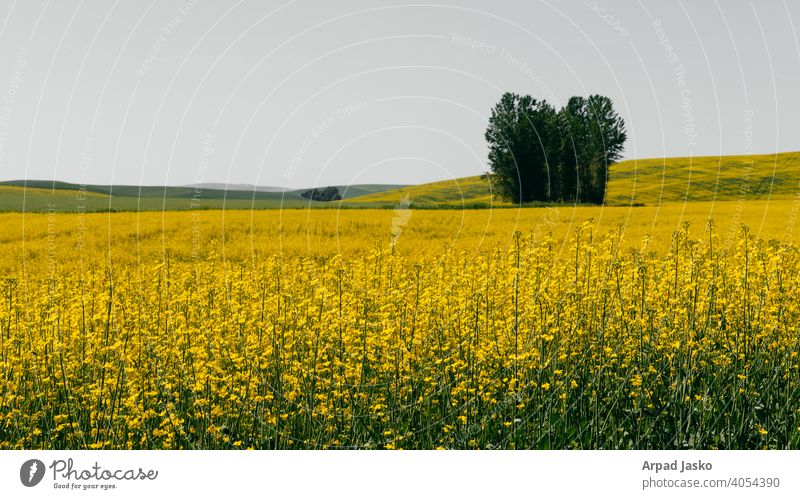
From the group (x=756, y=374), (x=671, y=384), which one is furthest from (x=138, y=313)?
(x=756, y=374)

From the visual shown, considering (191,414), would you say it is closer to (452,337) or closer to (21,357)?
(21,357)

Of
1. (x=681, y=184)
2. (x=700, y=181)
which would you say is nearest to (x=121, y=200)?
(x=681, y=184)

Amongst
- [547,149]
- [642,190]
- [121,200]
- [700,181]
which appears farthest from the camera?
[700,181]

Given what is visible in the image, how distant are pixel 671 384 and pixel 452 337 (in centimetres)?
206

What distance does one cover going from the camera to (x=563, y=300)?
6.47m
